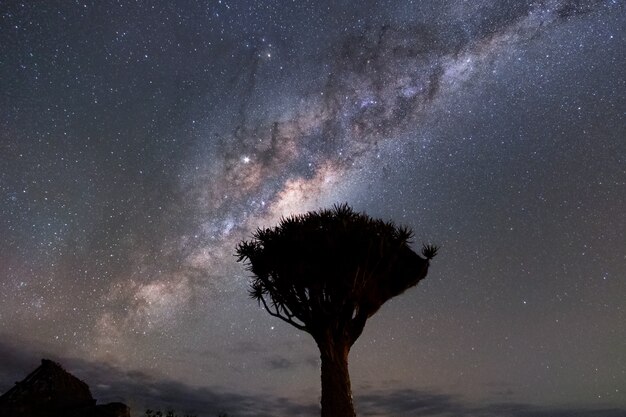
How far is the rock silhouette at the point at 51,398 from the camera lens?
29.8 ft

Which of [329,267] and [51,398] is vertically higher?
[329,267]

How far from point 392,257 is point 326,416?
5.23 meters

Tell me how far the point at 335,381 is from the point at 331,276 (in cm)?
318

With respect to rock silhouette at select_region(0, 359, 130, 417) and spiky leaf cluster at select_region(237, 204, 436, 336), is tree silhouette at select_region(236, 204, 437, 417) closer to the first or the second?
spiky leaf cluster at select_region(237, 204, 436, 336)

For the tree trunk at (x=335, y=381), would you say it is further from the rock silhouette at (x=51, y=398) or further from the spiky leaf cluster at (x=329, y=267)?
the rock silhouette at (x=51, y=398)

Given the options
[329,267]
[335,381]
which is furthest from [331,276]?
[335,381]

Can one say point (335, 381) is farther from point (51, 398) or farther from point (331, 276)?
point (51, 398)

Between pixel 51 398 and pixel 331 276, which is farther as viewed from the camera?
pixel 331 276

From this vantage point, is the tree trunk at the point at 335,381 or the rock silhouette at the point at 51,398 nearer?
the rock silhouette at the point at 51,398

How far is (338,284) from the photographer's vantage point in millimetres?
14609

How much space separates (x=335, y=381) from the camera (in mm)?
14430

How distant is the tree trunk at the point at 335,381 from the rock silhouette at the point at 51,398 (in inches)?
251

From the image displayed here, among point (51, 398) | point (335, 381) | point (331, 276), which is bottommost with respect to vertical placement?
point (51, 398)

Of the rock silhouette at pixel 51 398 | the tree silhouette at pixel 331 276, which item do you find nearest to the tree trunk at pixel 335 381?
the tree silhouette at pixel 331 276
